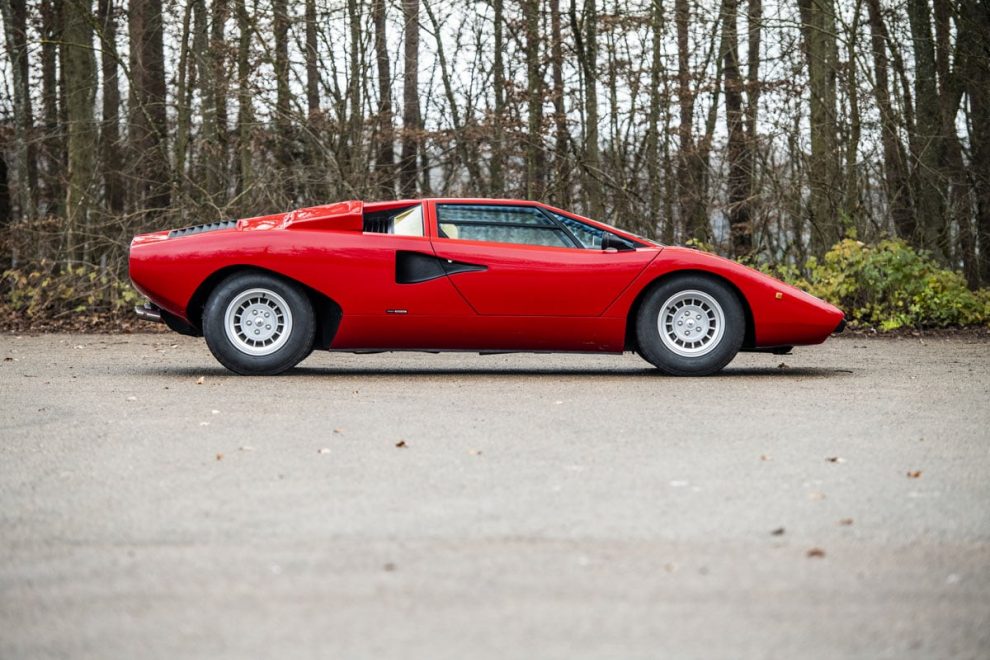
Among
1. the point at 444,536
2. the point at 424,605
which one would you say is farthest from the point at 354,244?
the point at 424,605

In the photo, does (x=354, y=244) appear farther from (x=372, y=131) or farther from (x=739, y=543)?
(x=372, y=131)

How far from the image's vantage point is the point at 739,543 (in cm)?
423

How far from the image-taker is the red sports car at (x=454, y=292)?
9.58 meters

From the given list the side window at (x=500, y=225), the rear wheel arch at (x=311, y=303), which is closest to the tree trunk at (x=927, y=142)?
the side window at (x=500, y=225)

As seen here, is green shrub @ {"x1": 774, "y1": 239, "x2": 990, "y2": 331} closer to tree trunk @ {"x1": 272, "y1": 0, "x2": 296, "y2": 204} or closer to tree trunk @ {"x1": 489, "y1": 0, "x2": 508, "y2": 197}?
tree trunk @ {"x1": 489, "y1": 0, "x2": 508, "y2": 197}

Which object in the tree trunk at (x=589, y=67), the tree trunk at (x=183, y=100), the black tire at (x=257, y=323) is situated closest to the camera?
the black tire at (x=257, y=323)

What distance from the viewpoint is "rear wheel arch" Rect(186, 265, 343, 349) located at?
31.6 ft

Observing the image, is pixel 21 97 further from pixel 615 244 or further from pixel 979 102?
pixel 615 244

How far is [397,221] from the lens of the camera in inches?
387

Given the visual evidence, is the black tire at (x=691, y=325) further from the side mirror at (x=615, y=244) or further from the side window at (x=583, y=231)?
the side window at (x=583, y=231)

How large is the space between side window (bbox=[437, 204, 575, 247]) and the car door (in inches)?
0.4

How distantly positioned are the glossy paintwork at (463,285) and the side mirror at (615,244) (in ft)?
0.15

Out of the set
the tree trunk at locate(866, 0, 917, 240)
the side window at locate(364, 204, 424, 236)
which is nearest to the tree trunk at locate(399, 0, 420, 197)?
the tree trunk at locate(866, 0, 917, 240)

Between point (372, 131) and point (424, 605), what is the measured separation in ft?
49.5
